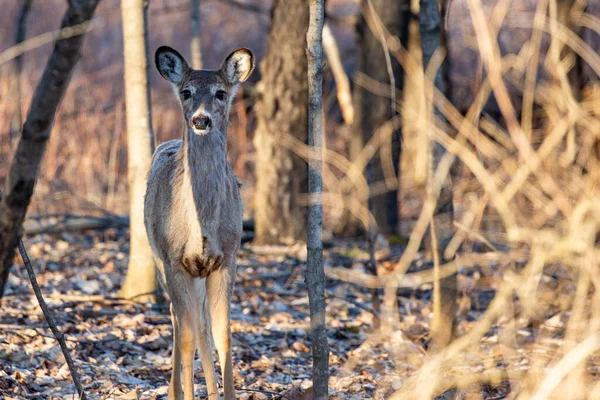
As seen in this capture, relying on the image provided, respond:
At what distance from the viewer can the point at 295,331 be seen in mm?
8266

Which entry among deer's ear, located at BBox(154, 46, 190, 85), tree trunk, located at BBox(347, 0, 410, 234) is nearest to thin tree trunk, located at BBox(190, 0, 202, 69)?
tree trunk, located at BBox(347, 0, 410, 234)

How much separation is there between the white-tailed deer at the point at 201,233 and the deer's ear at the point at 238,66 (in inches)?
9.7

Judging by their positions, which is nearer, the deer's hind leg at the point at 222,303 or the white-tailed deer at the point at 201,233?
the white-tailed deer at the point at 201,233

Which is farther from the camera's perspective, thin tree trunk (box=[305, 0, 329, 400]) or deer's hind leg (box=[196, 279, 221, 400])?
deer's hind leg (box=[196, 279, 221, 400])

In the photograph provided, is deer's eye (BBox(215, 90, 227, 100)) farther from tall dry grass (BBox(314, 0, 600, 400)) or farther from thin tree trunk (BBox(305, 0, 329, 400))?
tall dry grass (BBox(314, 0, 600, 400))

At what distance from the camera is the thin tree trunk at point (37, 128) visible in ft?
13.8

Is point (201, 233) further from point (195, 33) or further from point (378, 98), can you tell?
point (195, 33)

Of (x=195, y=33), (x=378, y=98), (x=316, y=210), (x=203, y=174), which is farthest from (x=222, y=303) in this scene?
(x=195, y=33)

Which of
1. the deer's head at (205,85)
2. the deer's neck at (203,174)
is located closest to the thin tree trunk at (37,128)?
the deer's head at (205,85)

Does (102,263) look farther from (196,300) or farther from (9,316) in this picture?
(196,300)

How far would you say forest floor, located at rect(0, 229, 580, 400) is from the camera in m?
6.50

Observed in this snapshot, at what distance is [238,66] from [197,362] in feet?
8.44

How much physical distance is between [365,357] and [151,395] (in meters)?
1.94

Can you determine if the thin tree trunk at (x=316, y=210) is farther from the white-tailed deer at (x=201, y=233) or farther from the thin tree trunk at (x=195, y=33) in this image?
the thin tree trunk at (x=195, y=33)
